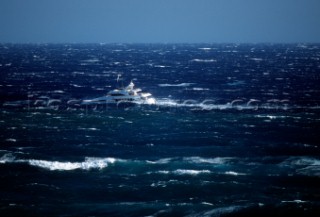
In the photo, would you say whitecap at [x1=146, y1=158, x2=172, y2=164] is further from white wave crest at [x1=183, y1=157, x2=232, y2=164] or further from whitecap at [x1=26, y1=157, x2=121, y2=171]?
whitecap at [x1=26, y1=157, x2=121, y2=171]

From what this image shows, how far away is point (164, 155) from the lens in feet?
182

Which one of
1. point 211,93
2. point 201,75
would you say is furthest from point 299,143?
point 201,75

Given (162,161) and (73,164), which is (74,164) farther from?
(162,161)

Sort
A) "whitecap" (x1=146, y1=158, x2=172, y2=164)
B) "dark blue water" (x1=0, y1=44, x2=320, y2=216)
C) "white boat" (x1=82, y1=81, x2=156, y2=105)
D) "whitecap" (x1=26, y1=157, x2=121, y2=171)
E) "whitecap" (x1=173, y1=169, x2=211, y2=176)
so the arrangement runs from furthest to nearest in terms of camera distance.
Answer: "white boat" (x1=82, y1=81, x2=156, y2=105) < "whitecap" (x1=146, y1=158, x2=172, y2=164) < "whitecap" (x1=26, y1=157, x2=121, y2=171) < "whitecap" (x1=173, y1=169, x2=211, y2=176) < "dark blue water" (x1=0, y1=44, x2=320, y2=216)

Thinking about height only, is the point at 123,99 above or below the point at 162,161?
above

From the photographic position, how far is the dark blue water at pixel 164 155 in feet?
132

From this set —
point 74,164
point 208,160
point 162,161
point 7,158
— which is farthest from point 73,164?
point 208,160

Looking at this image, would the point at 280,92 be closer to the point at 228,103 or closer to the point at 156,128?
the point at 228,103

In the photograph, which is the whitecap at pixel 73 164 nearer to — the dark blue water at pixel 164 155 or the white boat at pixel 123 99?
the dark blue water at pixel 164 155

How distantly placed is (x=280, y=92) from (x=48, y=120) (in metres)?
61.9

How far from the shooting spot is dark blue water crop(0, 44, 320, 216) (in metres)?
40.3

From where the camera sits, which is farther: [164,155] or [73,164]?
[164,155]

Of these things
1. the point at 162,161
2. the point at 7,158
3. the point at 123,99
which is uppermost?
the point at 123,99

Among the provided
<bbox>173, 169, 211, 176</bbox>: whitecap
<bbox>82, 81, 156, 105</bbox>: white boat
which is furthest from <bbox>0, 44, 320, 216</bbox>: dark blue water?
<bbox>82, 81, 156, 105</bbox>: white boat
